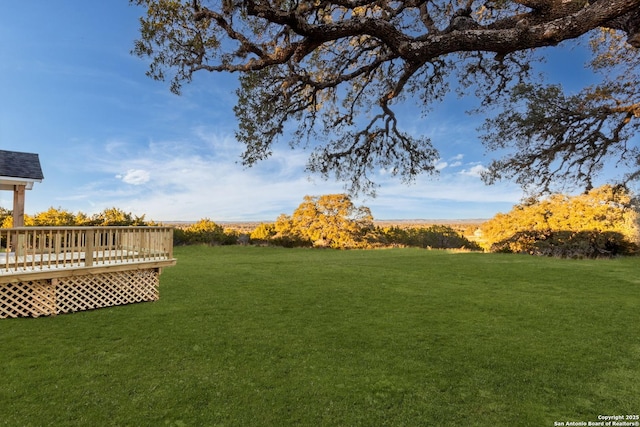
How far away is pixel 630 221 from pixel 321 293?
58.7 ft

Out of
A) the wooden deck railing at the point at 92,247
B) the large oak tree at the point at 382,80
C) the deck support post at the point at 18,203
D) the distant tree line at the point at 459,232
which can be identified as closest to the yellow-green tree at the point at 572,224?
the distant tree line at the point at 459,232

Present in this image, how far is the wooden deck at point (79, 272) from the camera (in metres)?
6.93

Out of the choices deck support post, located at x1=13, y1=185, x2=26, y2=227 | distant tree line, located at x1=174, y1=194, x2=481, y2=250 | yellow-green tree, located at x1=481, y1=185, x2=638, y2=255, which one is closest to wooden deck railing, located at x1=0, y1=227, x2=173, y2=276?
deck support post, located at x1=13, y1=185, x2=26, y2=227

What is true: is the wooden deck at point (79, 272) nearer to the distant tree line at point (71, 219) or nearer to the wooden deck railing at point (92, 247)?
the wooden deck railing at point (92, 247)

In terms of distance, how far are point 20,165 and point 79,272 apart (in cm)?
578

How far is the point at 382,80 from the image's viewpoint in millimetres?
9266

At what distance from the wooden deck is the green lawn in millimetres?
471

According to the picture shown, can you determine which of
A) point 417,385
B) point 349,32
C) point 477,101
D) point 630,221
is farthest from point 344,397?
point 630,221

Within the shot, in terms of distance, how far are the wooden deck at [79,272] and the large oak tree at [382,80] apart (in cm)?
346

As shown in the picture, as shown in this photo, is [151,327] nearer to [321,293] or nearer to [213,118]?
[321,293]

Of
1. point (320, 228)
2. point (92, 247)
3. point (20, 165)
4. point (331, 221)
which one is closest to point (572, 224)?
point (331, 221)

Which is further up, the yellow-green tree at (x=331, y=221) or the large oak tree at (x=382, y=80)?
the large oak tree at (x=382, y=80)

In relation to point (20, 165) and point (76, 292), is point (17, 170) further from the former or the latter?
point (76, 292)

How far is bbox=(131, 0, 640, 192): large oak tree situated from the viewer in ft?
19.1
